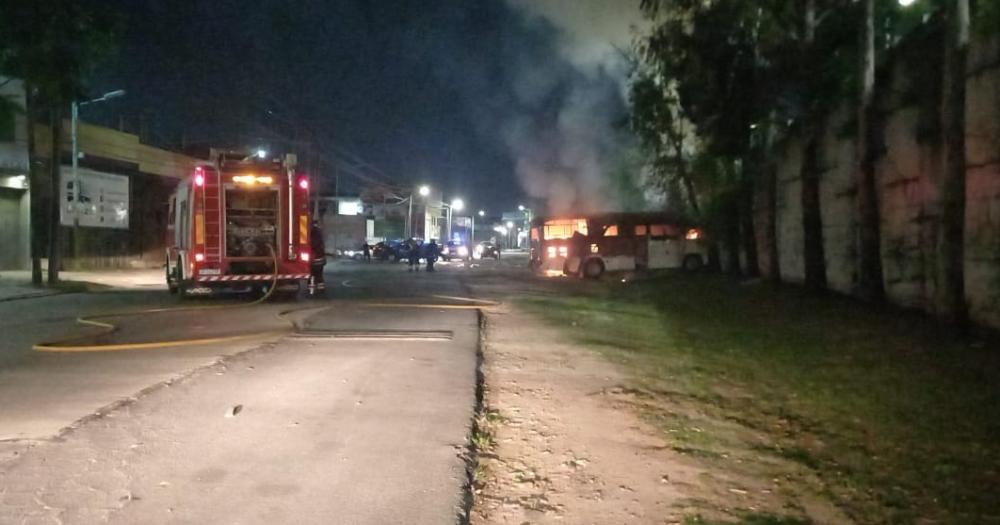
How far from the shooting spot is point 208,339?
1366cm

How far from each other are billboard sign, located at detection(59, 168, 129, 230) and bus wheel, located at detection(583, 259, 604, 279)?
18.8 metres

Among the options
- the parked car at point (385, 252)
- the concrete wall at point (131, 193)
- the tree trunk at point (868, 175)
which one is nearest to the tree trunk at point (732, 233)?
the tree trunk at point (868, 175)

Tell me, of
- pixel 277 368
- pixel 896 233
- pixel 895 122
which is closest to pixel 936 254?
pixel 896 233

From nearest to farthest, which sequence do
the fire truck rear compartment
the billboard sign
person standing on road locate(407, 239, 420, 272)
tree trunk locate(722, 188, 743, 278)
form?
the fire truck rear compartment
tree trunk locate(722, 188, 743, 278)
the billboard sign
person standing on road locate(407, 239, 420, 272)

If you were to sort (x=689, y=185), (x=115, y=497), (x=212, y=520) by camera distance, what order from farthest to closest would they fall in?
(x=689, y=185)
(x=115, y=497)
(x=212, y=520)

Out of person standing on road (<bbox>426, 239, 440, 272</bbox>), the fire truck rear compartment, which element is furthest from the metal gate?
the fire truck rear compartment

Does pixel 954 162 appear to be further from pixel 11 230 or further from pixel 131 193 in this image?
pixel 131 193

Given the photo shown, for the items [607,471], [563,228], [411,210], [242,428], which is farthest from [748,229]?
[411,210]

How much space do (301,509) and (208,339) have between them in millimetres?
8514

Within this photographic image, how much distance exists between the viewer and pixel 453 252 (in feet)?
211

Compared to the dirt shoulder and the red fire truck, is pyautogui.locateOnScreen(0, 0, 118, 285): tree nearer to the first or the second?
the red fire truck

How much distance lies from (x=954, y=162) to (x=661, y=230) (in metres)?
22.9

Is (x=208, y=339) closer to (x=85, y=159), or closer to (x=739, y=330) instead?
(x=739, y=330)

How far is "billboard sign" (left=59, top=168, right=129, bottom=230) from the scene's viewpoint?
34.0m
